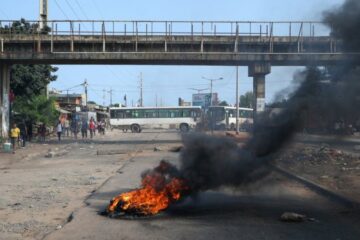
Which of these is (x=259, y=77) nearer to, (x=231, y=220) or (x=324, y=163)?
(x=324, y=163)

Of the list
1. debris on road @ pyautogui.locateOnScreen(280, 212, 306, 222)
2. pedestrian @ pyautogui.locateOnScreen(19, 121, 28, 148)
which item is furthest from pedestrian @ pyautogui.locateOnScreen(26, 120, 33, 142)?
debris on road @ pyautogui.locateOnScreen(280, 212, 306, 222)

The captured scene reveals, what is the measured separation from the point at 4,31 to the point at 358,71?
32.3 metres

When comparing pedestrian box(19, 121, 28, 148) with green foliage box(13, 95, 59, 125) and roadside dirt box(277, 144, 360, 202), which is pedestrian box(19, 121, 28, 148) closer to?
green foliage box(13, 95, 59, 125)

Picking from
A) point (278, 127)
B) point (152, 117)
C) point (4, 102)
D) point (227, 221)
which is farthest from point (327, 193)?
point (152, 117)

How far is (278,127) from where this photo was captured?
34.1 ft

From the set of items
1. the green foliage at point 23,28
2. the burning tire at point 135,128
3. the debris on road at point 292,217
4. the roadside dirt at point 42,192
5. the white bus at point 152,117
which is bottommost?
the roadside dirt at point 42,192

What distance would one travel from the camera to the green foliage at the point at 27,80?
41.2m

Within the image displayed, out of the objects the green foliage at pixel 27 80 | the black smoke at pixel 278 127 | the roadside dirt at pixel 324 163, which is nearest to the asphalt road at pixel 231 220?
the black smoke at pixel 278 127

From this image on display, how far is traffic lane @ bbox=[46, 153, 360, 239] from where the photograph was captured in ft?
25.7

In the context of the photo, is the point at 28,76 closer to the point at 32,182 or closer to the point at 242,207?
the point at 32,182

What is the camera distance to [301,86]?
436 inches

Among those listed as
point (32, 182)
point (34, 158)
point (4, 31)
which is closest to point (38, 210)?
point (32, 182)

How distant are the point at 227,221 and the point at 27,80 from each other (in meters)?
35.7

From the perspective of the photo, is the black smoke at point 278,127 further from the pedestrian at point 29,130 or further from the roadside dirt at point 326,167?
the pedestrian at point 29,130
